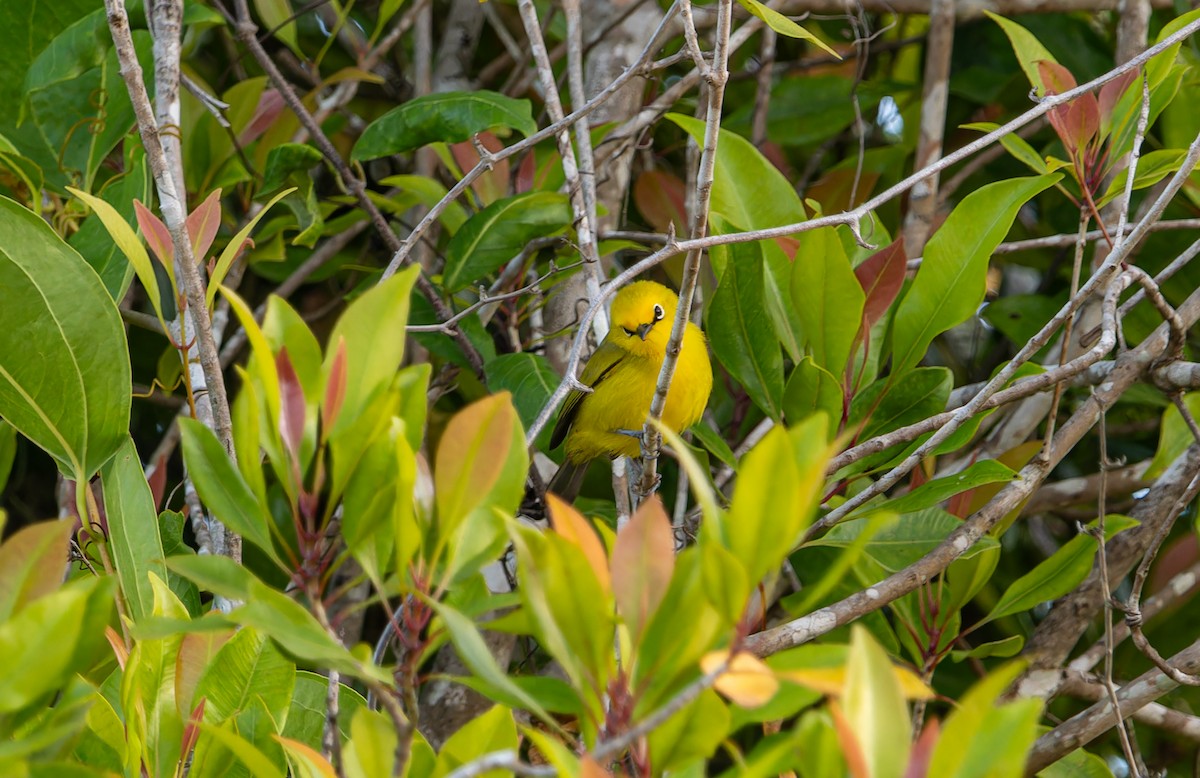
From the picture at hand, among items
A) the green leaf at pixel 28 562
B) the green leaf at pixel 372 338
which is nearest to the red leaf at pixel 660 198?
the green leaf at pixel 372 338

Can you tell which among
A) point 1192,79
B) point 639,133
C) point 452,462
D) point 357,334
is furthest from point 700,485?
point 1192,79

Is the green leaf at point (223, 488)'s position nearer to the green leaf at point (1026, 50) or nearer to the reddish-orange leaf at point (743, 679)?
the reddish-orange leaf at point (743, 679)

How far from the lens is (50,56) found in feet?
8.77

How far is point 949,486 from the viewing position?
Result: 2223 mm

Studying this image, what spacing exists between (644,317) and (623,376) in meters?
0.22

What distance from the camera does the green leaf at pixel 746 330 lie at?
248 centimetres

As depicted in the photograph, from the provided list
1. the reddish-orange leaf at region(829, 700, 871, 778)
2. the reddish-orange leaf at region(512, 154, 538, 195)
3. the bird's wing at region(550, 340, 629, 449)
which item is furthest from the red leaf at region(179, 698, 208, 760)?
the bird's wing at region(550, 340, 629, 449)

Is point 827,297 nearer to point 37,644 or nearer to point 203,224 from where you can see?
point 203,224

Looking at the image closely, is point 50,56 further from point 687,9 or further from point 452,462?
point 452,462

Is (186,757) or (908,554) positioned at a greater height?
(186,757)

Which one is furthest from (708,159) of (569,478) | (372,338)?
(569,478)

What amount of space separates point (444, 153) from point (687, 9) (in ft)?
5.35

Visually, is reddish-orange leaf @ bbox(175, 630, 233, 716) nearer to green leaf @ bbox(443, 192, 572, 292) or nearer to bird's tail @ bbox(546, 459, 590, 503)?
green leaf @ bbox(443, 192, 572, 292)

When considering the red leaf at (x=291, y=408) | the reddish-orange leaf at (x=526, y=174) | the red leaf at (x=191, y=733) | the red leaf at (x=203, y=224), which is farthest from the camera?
the reddish-orange leaf at (x=526, y=174)
